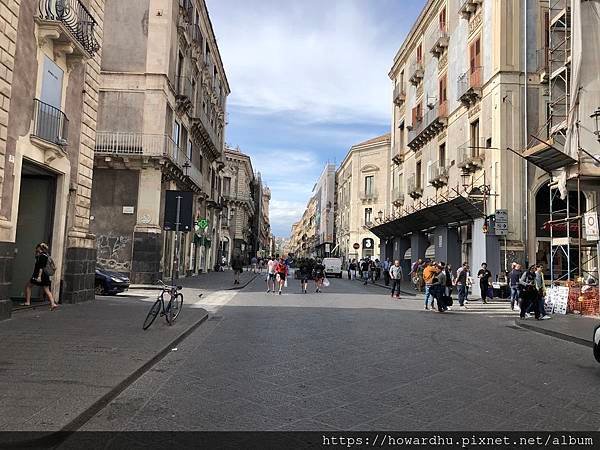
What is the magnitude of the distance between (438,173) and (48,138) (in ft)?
74.4

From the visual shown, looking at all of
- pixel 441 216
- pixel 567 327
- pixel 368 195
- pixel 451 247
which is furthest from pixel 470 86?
pixel 368 195

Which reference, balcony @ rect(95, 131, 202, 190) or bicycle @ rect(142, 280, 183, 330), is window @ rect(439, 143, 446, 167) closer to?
balcony @ rect(95, 131, 202, 190)

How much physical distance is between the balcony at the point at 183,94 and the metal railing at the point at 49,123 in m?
15.1

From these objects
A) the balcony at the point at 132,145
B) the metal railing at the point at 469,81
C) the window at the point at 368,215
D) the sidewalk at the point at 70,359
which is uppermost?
the metal railing at the point at 469,81

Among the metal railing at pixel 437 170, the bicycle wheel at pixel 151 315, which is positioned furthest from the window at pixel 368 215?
the bicycle wheel at pixel 151 315

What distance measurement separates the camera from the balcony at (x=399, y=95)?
135ft

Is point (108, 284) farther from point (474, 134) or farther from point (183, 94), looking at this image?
point (474, 134)

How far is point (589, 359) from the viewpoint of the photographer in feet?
30.5

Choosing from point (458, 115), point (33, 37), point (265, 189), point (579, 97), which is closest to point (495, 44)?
point (458, 115)

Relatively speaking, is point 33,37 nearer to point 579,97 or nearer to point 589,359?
point 589,359

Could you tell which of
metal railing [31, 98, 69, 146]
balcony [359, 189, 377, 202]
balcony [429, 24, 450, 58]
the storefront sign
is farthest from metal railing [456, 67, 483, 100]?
balcony [359, 189, 377, 202]

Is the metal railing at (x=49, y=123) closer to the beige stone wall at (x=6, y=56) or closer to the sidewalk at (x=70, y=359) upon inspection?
the beige stone wall at (x=6, y=56)

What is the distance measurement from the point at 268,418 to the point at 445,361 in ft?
13.6

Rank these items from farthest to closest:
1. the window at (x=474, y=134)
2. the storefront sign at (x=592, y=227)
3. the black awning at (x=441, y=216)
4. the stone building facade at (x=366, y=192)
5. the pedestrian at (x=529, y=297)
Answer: the stone building facade at (x=366, y=192) < the window at (x=474, y=134) < the black awning at (x=441, y=216) < the pedestrian at (x=529, y=297) < the storefront sign at (x=592, y=227)
